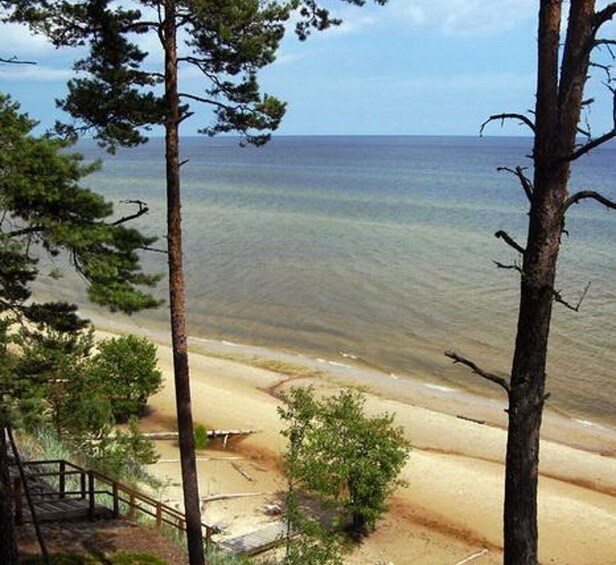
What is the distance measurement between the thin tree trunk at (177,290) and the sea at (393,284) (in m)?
4.97

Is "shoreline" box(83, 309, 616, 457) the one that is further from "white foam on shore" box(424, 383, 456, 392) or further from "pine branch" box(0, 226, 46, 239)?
"pine branch" box(0, 226, 46, 239)

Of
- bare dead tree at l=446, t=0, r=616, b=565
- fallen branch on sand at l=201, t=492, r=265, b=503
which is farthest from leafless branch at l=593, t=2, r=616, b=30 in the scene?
fallen branch on sand at l=201, t=492, r=265, b=503

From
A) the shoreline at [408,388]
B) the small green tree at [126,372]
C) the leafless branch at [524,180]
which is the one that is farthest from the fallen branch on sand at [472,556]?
the leafless branch at [524,180]

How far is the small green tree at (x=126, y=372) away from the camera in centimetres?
2453

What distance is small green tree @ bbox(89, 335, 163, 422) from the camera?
2453 centimetres

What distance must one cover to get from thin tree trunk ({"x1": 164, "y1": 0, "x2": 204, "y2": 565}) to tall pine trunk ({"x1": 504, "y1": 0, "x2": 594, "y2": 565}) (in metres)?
6.29

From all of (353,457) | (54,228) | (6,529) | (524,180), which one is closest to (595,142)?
(524,180)

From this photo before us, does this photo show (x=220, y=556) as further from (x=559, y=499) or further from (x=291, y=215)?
(x=291, y=215)

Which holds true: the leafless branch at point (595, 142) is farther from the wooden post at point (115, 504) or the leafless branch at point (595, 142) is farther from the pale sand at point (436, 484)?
the pale sand at point (436, 484)

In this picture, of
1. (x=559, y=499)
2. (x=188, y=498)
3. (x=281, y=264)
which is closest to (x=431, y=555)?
(x=559, y=499)

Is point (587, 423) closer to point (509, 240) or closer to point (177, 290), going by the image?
point (177, 290)

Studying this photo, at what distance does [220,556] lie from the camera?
15.1m

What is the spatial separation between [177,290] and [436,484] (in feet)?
44.6

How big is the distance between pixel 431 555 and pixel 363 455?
291cm
